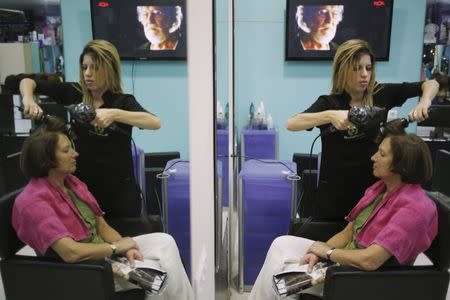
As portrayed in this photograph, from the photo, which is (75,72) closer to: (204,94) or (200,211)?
(204,94)

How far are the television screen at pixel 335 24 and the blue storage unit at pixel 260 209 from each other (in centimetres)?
78

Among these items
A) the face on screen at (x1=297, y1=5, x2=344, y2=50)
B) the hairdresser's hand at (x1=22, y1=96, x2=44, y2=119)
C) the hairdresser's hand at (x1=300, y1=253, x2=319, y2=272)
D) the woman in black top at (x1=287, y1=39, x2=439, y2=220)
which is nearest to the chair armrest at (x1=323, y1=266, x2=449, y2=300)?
the hairdresser's hand at (x1=300, y1=253, x2=319, y2=272)

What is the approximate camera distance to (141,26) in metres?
1.33

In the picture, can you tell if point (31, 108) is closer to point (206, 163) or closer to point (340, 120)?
point (206, 163)

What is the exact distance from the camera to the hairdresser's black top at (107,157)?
1.32 m

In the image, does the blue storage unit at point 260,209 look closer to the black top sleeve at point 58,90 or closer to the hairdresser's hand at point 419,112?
the hairdresser's hand at point 419,112

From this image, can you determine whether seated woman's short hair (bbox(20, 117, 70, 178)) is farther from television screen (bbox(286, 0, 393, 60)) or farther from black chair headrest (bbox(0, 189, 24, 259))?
television screen (bbox(286, 0, 393, 60))

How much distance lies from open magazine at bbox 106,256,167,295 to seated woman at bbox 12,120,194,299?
0.07ft

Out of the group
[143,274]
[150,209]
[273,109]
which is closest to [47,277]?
[143,274]

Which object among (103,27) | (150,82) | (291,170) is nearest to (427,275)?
(291,170)

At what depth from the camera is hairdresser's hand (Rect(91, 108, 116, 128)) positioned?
1.37 metres

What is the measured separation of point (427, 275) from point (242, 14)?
2.33 m

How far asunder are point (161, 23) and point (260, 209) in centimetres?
140

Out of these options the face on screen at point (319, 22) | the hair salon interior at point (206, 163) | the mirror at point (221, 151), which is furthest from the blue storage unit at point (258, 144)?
the face on screen at point (319, 22)
